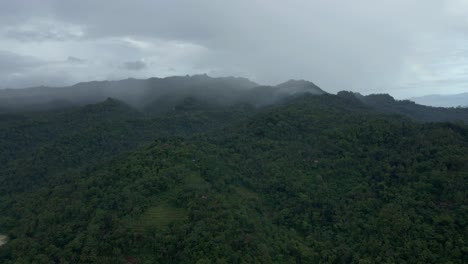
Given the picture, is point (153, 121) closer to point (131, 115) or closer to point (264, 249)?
point (131, 115)

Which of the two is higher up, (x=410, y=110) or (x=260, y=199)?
(x=410, y=110)

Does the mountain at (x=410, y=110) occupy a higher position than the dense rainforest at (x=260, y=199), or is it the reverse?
the mountain at (x=410, y=110)

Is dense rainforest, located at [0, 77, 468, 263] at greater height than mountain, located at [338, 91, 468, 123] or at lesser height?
lesser

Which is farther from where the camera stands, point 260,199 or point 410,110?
point 410,110

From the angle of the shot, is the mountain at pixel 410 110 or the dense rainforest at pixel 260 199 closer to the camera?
the dense rainforest at pixel 260 199

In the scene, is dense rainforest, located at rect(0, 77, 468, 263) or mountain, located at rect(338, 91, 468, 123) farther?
mountain, located at rect(338, 91, 468, 123)
